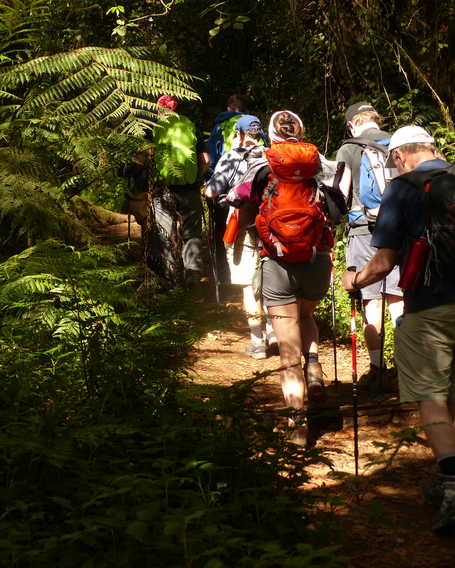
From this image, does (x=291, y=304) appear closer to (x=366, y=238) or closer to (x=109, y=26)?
(x=366, y=238)

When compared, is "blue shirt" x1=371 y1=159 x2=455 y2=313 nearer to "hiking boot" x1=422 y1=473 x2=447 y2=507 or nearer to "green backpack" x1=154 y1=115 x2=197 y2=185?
"hiking boot" x1=422 y1=473 x2=447 y2=507

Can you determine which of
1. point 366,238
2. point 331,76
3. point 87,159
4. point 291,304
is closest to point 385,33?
point 331,76

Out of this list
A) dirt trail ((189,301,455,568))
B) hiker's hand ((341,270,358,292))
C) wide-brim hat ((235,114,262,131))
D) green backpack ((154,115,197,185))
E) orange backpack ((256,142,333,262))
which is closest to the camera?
dirt trail ((189,301,455,568))

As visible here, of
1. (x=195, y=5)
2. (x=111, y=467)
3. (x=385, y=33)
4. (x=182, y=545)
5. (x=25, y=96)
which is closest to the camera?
(x=182, y=545)

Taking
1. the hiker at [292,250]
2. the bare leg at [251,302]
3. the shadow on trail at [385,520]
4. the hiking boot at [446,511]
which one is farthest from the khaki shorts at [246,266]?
the hiking boot at [446,511]

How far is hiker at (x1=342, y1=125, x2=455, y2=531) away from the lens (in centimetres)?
Answer: 402

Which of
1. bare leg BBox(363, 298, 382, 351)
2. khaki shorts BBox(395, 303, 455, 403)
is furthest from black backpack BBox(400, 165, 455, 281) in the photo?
bare leg BBox(363, 298, 382, 351)

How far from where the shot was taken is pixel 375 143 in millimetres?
6312

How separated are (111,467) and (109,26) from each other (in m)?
12.0

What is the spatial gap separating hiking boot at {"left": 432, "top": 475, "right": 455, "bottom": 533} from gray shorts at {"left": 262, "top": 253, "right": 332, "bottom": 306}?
167cm

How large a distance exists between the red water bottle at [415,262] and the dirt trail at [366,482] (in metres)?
0.89

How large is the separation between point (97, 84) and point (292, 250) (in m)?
2.82

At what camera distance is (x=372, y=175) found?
20.5ft

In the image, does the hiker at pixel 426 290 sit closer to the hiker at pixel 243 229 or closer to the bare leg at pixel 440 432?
the bare leg at pixel 440 432
